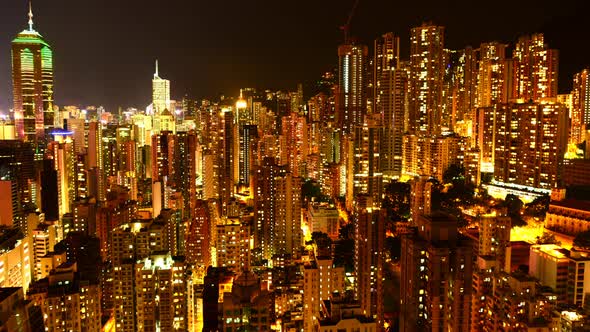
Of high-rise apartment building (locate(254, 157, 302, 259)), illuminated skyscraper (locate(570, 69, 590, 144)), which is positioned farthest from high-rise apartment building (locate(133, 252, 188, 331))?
illuminated skyscraper (locate(570, 69, 590, 144))

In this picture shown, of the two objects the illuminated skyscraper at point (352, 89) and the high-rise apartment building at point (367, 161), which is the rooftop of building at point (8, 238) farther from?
the illuminated skyscraper at point (352, 89)

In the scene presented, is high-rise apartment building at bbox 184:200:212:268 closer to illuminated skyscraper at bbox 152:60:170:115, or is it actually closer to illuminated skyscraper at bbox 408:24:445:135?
illuminated skyscraper at bbox 408:24:445:135

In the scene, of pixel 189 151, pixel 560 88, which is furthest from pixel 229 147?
pixel 560 88

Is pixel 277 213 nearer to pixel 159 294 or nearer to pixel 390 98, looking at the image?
pixel 159 294

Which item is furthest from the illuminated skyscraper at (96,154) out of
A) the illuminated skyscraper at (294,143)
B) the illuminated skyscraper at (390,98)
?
the illuminated skyscraper at (390,98)

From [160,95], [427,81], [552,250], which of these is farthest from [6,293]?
[160,95]

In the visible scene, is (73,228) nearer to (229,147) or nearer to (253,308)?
(229,147)

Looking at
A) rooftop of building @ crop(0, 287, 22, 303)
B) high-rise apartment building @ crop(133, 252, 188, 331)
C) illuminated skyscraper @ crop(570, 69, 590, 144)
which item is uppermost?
illuminated skyscraper @ crop(570, 69, 590, 144)
